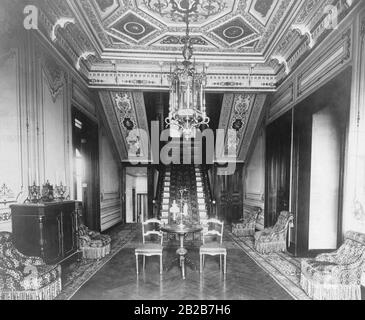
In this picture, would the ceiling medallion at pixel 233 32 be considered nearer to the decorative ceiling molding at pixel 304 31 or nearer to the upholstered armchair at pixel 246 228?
the decorative ceiling molding at pixel 304 31

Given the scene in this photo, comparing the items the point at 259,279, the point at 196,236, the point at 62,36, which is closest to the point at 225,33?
the point at 62,36

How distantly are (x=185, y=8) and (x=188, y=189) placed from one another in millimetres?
5461

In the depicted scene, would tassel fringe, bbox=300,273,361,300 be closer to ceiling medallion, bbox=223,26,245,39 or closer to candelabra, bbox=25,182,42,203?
candelabra, bbox=25,182,42,203

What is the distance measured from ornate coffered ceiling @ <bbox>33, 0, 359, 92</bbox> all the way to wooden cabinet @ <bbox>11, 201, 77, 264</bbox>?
2.69 m

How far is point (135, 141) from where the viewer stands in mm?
7891

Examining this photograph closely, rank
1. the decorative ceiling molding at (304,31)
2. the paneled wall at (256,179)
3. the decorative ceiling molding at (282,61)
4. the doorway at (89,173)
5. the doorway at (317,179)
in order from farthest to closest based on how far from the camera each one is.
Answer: the paneled wall at (256,179), the doorway at (89,173), the decorative ceiling molding at (282,61), the doorway at (317,179), the decorative ceiling molding at (304,31)

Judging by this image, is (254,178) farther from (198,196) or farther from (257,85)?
(257,85)

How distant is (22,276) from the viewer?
2.83 meters

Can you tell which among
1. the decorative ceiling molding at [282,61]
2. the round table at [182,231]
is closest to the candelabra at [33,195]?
the round table at [182,231]

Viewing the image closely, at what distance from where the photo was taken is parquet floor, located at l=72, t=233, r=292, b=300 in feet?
10.6

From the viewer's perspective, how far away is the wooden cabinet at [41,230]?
126 inches

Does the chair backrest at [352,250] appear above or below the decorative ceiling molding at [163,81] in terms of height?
below

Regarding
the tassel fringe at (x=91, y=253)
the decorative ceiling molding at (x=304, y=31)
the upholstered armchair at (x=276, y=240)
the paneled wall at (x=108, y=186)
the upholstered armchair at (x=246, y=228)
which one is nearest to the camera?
the decorative ceiling molding at (x=304, y=31)
